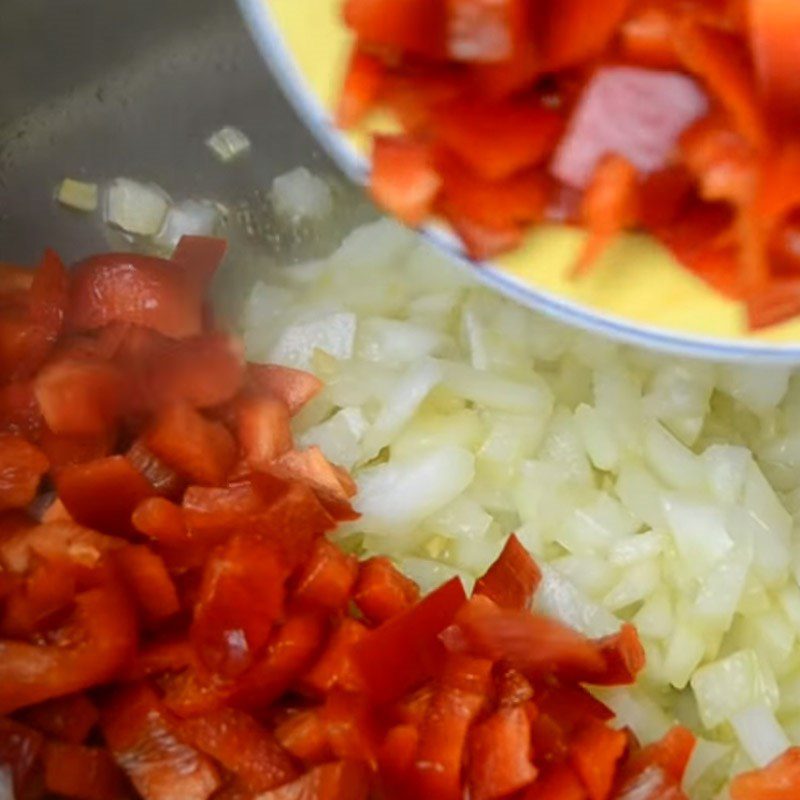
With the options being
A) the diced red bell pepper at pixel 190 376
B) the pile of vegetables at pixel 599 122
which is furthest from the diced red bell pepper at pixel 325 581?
the pile of vegetables at pixel 599 122

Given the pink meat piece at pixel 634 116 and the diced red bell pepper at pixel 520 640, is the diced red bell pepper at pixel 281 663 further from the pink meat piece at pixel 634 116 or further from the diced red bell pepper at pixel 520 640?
the pink meat piece at pixel 634 116

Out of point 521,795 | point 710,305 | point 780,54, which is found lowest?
point 521,795

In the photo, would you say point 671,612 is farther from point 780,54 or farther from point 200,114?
point 200,114

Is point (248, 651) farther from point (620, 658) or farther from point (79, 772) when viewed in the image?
point (620, 658)

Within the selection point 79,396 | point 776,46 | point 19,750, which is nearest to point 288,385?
point 79,396

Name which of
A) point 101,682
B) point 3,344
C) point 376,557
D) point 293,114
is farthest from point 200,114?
point 101,682
